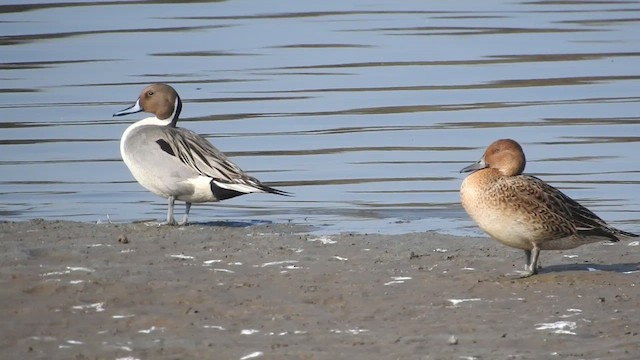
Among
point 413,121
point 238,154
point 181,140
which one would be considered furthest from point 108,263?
point 413,121

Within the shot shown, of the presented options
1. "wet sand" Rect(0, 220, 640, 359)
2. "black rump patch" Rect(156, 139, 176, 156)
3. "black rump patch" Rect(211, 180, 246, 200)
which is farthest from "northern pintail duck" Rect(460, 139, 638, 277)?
"black rump patch" Rect(156, 139, 176, 156)

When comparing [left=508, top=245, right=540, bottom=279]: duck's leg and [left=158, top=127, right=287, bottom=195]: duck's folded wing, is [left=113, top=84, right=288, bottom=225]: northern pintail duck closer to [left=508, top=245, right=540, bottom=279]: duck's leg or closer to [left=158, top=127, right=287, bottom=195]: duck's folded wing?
[left=158, top=127, right=287, bottom=195]: duck's folded wing

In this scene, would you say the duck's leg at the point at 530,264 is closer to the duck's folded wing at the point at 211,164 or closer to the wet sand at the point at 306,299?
the wet sand at the point at 306,299

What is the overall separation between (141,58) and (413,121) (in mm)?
5301

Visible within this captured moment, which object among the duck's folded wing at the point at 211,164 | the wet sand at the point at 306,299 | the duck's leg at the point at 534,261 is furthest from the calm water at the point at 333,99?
the duck's leg at the point at 534,261

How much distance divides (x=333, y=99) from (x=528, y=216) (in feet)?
28.1

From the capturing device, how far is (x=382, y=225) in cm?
1017

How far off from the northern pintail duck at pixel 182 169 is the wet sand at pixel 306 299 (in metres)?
0.88

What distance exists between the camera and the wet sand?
6297 mm

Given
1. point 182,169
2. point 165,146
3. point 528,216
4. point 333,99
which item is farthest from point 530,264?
point 333,99

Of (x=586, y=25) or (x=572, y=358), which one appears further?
(x=586, y=25)

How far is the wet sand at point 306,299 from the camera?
20.7 feet

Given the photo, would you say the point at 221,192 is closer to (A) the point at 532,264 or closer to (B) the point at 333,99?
(A) the point at 532,264

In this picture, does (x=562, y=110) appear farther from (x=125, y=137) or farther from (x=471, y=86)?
(x=125, y=137)
